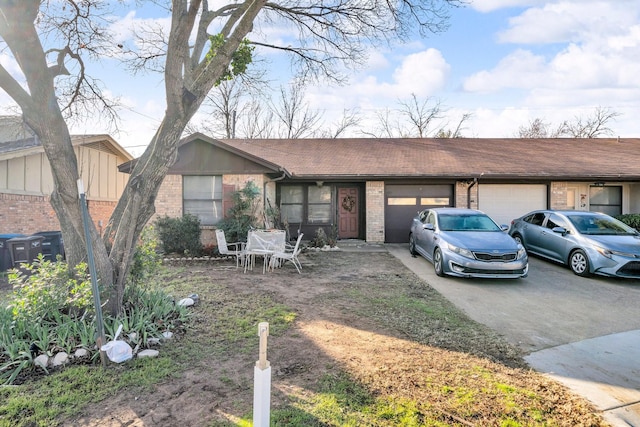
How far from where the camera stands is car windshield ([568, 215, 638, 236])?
7805mm

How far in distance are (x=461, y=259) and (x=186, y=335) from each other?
5411 millimetres

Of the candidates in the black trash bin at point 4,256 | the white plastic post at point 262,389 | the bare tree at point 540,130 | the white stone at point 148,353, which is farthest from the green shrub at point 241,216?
the bare tree at point 540,130

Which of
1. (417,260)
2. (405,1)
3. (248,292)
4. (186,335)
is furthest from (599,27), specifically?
(186,335)

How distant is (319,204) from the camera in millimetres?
13312

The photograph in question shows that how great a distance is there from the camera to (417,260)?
944 centimetres

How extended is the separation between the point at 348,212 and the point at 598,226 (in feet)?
25.7

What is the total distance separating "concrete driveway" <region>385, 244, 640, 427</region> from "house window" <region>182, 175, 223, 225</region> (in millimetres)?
6272

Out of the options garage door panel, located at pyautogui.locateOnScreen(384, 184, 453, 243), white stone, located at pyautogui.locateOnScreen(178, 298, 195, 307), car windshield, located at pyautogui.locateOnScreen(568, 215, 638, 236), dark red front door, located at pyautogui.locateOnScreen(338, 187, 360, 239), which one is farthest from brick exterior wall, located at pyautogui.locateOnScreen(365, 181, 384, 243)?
white stone, located at pyautogui.locateOnScreen(178, 298, 195, 307)

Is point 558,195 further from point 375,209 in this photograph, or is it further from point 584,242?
point 375,209

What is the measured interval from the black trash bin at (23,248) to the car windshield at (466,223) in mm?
9847

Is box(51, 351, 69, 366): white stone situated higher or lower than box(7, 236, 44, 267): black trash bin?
lower

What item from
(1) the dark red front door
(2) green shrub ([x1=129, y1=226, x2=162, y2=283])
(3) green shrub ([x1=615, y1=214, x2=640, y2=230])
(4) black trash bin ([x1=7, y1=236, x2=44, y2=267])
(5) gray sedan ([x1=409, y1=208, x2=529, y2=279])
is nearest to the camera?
(2) green shrub ([x1=129, y1=226, x2=162, y2=283])

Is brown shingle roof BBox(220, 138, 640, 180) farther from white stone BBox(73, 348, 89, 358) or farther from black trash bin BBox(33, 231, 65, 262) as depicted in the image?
white stone BBox(73, 348, 89, 358)

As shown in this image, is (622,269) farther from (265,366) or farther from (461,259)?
(265,366)
